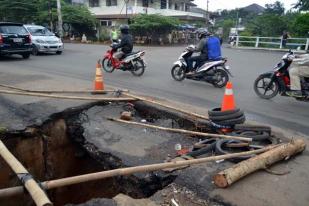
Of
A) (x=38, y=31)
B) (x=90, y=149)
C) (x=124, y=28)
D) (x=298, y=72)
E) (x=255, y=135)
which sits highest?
(x=124, y=28)

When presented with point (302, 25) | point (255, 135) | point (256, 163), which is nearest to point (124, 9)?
point (302, 25)

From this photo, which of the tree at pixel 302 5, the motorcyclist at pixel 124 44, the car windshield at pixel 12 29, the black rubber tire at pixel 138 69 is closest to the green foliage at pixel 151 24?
the tree at pixel 302 5

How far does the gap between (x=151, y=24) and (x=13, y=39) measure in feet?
48.8

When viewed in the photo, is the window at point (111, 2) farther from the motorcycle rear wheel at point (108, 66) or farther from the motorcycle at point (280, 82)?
the motorcycle at point (280, 82)

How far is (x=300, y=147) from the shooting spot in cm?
445

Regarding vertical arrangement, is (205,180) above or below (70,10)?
below

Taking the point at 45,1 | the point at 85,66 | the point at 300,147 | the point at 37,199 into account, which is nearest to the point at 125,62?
the point at 85,66

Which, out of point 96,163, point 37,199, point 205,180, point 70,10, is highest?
point 70,10

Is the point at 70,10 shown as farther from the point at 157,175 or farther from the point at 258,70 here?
the point at 157,175

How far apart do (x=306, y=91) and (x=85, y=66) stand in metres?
8.96

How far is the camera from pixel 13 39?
49.3 feet

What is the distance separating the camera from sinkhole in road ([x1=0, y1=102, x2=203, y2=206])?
435 cm

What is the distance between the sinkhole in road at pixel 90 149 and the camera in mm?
4348

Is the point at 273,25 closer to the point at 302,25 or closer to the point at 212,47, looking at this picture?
the point at 302,25
